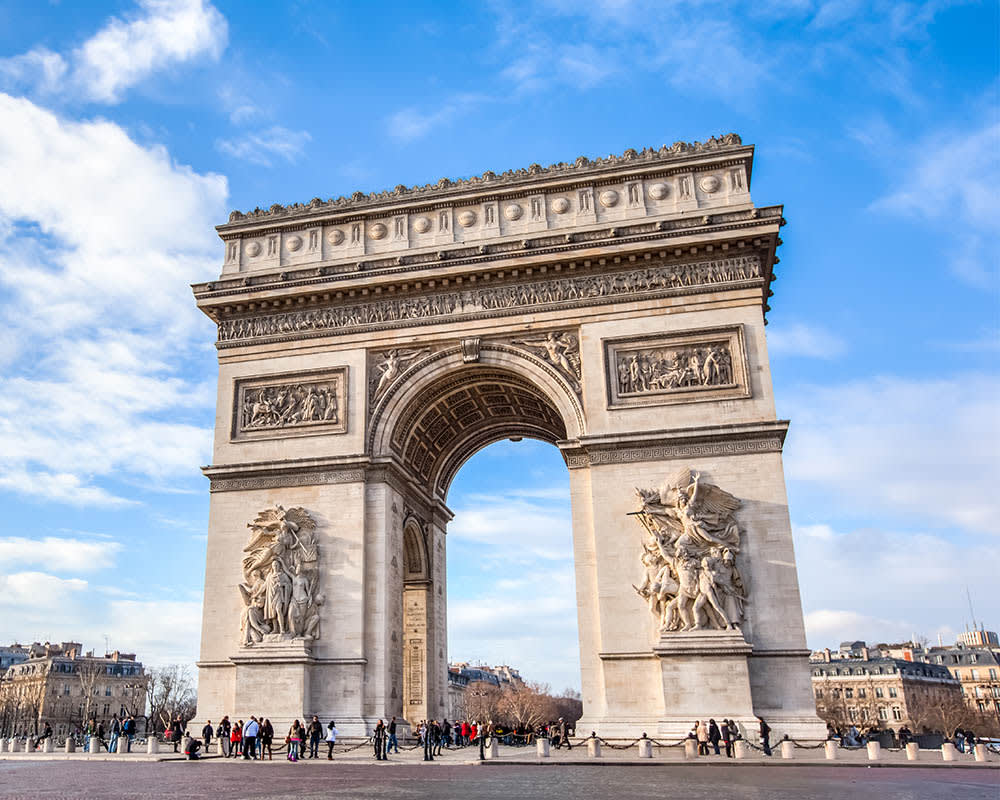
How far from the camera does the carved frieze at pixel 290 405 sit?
25.3 metres

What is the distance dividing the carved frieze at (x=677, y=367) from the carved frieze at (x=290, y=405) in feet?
25.2

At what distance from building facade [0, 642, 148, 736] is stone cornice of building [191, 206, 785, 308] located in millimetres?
63940

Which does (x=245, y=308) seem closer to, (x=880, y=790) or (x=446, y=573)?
(x=446, y=573)

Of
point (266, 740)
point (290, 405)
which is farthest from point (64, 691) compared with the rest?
point (266, 740)

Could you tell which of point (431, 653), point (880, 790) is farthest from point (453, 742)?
point (880, 790)

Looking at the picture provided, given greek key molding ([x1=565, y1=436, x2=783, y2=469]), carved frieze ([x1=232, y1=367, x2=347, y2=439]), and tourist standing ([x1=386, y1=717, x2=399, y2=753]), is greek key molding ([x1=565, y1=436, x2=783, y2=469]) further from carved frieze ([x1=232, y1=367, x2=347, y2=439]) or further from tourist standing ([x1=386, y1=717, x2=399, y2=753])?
tourist standing ([x1=386, y1=717, x2=399, y2=753])

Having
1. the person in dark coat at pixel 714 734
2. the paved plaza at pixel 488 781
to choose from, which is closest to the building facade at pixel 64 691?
the paved plaza at pixel 488 781

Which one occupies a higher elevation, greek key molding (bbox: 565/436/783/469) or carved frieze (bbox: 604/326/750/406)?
carved frieze (bbox: 604/326/750/406)

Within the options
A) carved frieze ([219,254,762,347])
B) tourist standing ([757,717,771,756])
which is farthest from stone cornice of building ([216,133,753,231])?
tourist standing ([757,717,771,756])

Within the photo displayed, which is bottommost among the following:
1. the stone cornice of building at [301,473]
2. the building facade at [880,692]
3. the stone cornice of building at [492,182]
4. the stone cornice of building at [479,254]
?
the building facade at [880,692]

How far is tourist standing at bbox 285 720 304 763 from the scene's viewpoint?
19.6m

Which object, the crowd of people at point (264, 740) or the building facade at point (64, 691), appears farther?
the building facade at point (64, 691)

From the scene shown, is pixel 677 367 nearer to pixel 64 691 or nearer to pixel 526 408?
pixel 526 408

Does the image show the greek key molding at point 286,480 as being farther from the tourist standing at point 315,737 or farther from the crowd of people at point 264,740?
the tourist standing at point 315,737
